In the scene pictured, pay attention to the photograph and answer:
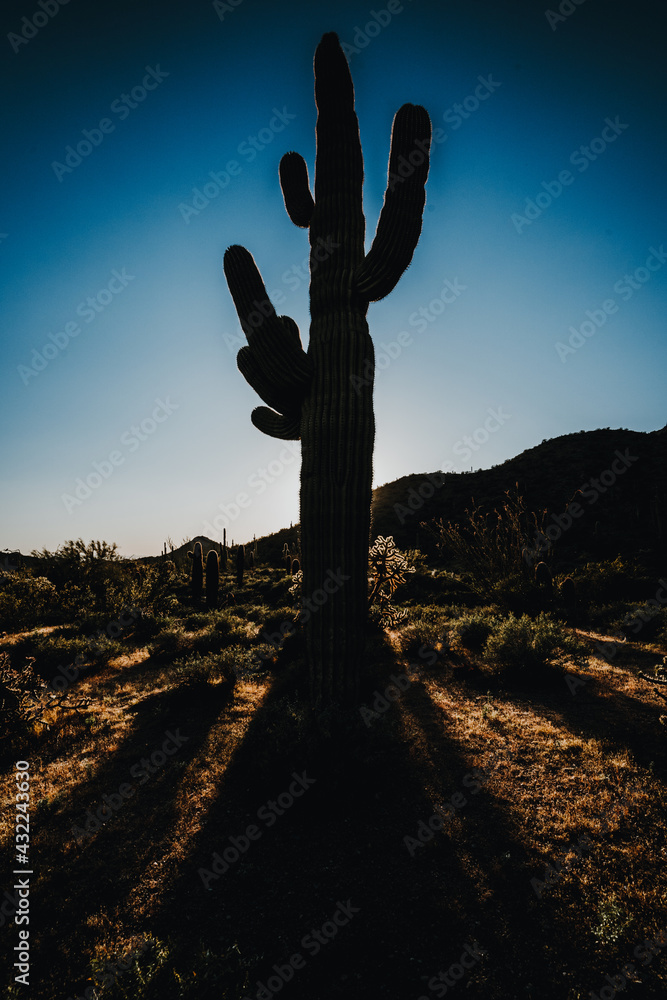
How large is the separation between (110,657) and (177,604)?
482cm

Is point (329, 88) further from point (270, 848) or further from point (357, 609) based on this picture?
point (270, 848)

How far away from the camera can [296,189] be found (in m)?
6.09

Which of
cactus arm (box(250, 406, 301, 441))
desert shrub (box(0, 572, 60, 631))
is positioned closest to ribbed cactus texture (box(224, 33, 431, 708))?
cactus arm (box(250, 406, 301, 441))

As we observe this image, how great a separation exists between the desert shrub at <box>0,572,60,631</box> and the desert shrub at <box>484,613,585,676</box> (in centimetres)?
979

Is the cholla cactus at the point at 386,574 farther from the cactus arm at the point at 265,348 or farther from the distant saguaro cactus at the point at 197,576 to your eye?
the distant saguaro cactus at the point at 197,576

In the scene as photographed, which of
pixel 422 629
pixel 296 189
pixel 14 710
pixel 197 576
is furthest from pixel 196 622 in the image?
pixel 296 189

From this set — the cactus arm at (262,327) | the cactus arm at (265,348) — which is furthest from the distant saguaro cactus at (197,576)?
the cactus arm at (262,327)

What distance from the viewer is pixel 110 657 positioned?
7402 mm

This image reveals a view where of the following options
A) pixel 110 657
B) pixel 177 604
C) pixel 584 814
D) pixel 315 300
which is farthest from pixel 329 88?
pixel 177 604

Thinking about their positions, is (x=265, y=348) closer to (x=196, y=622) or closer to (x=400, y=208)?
(x=400, y=208)

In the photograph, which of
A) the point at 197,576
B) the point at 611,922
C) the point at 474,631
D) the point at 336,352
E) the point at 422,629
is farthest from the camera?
the point at 197,576

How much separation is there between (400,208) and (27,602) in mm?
11437

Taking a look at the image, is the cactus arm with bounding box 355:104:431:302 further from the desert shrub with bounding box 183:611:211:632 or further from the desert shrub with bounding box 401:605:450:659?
the desert shrub with bounding box 183:611:211:632

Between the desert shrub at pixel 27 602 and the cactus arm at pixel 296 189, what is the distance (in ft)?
32.5
